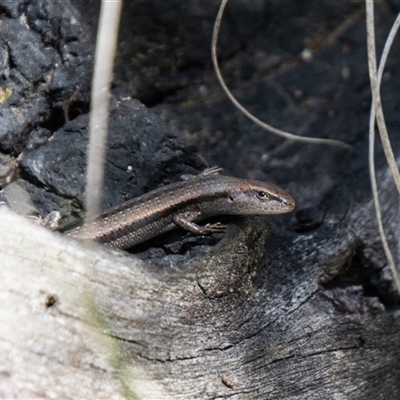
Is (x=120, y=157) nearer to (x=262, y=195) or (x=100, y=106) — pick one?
(x=100, y=106)

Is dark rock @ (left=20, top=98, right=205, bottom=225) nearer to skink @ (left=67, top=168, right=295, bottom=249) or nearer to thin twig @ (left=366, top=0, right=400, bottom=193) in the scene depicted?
skink @ (left=67, top=168, right=295, bottom=249)

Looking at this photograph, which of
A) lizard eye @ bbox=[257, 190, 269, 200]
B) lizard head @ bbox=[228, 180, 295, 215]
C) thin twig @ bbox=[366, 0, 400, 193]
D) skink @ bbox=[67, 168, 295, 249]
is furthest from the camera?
lizard eye @ bbox=[257, 190, 269, 200]

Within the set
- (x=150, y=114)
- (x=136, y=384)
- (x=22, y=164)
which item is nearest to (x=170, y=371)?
(x=136, y=384)

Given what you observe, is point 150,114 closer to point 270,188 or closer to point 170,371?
point 270,188

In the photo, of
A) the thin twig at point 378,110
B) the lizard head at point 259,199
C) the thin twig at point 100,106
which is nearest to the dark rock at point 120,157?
the thin twig at point 100,106

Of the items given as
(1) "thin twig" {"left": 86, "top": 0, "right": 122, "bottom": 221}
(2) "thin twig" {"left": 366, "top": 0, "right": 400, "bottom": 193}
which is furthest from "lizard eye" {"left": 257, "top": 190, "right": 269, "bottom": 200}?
(1) "thin twig" {"left": 86, "top": 0, "right": 122, "bottom": 221}

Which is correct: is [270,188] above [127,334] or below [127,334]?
below

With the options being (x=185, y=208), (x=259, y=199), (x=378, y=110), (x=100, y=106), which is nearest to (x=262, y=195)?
(x=259, y=199)
